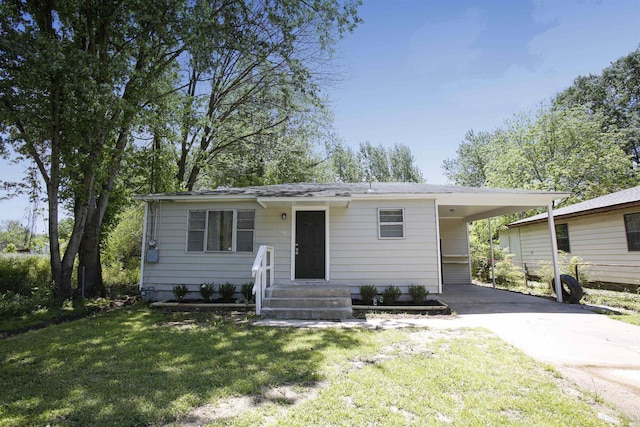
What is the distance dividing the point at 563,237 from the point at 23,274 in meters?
18.5

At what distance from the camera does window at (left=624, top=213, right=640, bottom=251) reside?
959 cm

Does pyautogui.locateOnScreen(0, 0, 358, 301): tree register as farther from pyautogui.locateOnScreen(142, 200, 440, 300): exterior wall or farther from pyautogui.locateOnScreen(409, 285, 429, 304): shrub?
pyautogui.locateOnScreen(409, 285, 429, 304): shrub

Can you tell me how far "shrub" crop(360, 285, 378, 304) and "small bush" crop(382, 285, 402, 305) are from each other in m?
0.23

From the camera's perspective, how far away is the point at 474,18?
895 centimetres

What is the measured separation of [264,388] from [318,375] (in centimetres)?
63

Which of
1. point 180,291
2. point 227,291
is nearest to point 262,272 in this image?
point 227,291

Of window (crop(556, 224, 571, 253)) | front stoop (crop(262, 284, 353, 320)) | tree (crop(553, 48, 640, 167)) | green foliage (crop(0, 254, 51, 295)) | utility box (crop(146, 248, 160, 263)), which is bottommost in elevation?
front stoop (crop(262, 284, 353, 320))

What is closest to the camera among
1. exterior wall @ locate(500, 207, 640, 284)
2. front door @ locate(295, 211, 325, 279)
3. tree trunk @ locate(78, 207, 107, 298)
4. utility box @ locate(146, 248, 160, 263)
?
front door @ locate(295, 211, 325, 279)

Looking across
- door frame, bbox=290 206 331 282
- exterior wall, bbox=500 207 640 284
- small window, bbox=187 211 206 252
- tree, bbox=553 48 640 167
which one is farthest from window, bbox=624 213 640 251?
tree, bbox=553 48 640 167

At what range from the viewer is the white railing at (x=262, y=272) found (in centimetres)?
688

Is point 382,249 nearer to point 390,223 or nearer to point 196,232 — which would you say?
point 390,223

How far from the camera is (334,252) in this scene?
8.47m

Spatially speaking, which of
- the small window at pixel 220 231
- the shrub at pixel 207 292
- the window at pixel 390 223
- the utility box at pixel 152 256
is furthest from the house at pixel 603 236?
the utility box at pixel 152 256

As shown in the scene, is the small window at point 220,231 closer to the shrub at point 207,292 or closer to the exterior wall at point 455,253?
the shrub at point 207,292
